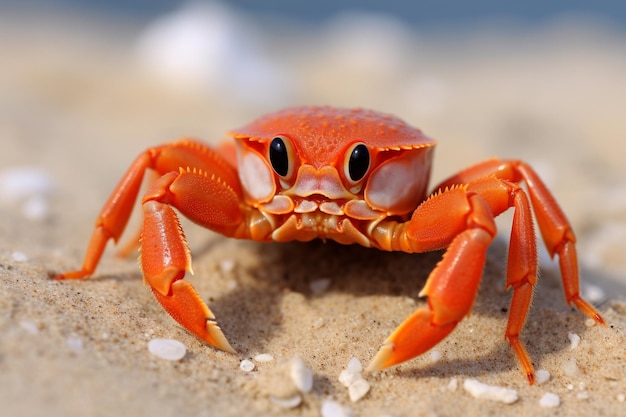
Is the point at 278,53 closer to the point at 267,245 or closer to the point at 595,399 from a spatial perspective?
the point at 267,245

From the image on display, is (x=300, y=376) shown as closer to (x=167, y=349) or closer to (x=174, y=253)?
(x=167, y=349)

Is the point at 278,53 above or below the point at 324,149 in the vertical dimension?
below

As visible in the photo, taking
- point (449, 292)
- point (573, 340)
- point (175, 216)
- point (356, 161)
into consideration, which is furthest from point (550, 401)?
point (175, 216)

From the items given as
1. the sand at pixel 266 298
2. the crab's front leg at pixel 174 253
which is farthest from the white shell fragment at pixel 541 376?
the crab's front leg at pixel 174 253

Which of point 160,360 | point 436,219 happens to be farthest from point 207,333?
point 436,219

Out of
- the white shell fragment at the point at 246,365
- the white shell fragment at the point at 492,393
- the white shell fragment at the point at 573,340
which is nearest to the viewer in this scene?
the white shell fragment at the point at 492,393

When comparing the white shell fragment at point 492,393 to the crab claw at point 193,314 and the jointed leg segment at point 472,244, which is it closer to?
the jointed leg segment at point 472,244
